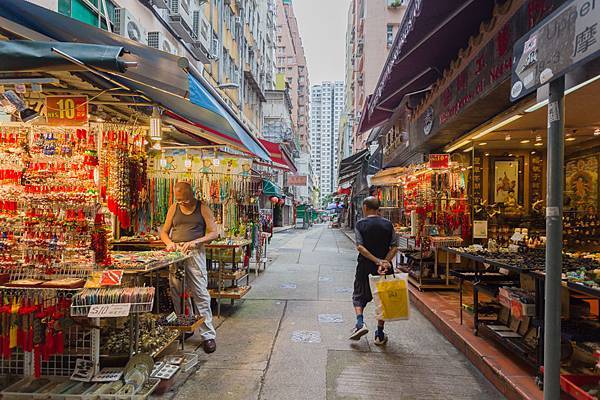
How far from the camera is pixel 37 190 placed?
4.04m

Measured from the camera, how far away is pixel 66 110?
4.16m

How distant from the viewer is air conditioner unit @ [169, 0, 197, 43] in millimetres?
12773

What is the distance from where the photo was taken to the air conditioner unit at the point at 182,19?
12.8 m

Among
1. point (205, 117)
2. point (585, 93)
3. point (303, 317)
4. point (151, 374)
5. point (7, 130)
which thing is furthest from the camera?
point (303, 317)

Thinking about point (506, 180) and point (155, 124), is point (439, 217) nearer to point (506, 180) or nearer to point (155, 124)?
point (506, 180)

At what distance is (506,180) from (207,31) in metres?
13.2

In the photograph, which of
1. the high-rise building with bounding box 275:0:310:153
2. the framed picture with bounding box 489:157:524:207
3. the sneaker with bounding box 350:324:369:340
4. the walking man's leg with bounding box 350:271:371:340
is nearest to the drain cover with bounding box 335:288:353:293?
the walking man's leg with bounding box 350:271:371:340

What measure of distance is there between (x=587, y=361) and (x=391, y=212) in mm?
9109

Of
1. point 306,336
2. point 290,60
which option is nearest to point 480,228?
point 306,336

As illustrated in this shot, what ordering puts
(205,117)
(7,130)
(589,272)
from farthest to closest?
(205,117)
(7,130)
(589,272)

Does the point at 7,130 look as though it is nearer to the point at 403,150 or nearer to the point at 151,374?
the point at 151,374

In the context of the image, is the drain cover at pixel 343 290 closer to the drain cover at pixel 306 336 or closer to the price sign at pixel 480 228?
the price sign at pixel 480 228

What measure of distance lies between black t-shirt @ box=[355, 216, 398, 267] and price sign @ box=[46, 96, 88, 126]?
3.62 metres

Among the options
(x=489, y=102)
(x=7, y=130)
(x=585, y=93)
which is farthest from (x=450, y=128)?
(x=7, y=130)
